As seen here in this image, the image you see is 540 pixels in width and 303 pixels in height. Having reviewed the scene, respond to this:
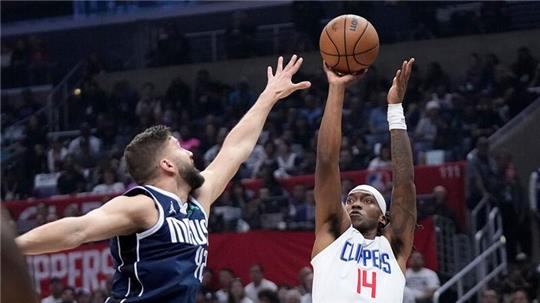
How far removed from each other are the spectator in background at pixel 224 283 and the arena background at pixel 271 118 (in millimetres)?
197

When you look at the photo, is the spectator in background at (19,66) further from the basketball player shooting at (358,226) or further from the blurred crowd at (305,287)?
the basketball player shooting at (358,226)

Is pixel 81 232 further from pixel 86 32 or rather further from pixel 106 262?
pixel 86 32

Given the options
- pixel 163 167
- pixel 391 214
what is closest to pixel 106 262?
pixel 391 214

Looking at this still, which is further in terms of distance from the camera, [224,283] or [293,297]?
[224,283]

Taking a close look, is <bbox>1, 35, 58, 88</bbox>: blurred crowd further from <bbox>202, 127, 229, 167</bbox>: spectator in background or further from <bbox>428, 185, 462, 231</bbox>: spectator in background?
<bbox>428, 185, 462, 231</bbox>: spectator in background

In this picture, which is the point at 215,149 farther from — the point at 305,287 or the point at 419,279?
the point at 419,279

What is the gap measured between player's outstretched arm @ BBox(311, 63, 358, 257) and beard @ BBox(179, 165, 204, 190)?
123cm

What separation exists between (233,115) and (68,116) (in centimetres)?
432

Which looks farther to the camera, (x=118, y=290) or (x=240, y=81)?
(x=240, y=81)

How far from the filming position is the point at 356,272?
6648 mm

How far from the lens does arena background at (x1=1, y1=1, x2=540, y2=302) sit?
48.0ft

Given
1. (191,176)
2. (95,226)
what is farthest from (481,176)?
(95,226)

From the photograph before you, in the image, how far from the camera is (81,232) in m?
4.81

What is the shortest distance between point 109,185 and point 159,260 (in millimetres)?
12612
